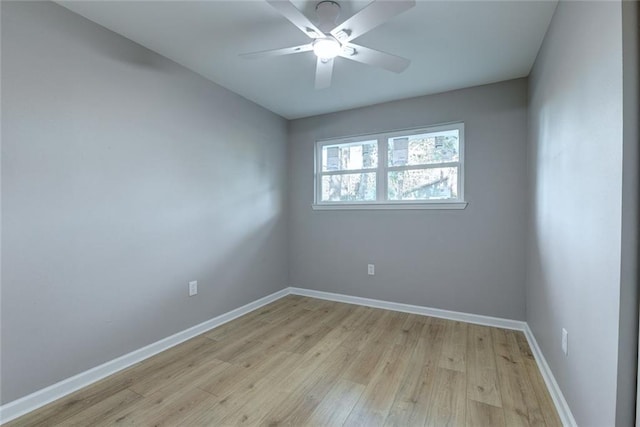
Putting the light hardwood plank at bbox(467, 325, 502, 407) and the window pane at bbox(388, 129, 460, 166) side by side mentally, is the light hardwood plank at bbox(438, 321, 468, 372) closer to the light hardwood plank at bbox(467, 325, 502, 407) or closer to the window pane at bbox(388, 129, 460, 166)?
the light hardwood plank at bbox(467, 325, 502, 407)

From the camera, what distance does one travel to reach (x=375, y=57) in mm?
1755

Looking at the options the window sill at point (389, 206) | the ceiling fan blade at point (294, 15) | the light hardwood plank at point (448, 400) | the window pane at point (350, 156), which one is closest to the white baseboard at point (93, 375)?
the window sill at point (389, 206)

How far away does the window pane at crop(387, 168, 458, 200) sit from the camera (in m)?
2.91

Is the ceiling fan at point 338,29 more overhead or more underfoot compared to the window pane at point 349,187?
more overhead

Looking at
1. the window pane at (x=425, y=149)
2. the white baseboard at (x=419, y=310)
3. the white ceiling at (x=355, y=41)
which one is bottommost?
the white baseboard at (x=419, y=310)

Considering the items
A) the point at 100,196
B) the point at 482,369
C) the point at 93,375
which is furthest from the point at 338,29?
the point at 93,375

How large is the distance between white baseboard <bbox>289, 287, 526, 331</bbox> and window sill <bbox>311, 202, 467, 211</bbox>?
108 cm

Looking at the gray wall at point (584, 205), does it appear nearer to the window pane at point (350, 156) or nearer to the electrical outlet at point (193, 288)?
the window pane at point (350, 156)

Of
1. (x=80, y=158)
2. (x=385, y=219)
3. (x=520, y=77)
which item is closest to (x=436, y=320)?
(x=385, y=219)

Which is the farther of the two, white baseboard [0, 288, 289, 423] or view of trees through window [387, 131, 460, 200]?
view of trees through window [387, 131, 460, 200]

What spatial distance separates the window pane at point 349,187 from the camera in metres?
3.36

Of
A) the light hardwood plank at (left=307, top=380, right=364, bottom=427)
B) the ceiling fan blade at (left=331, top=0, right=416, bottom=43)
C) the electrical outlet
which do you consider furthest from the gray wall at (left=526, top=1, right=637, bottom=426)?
the electrical outlet

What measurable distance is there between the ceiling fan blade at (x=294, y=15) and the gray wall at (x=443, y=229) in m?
1.81

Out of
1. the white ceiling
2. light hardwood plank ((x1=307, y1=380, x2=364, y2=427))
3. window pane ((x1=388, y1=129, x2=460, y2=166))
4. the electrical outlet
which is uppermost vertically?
the white ceiling
